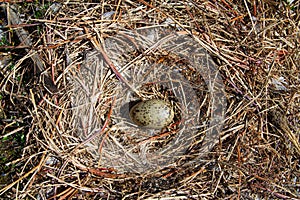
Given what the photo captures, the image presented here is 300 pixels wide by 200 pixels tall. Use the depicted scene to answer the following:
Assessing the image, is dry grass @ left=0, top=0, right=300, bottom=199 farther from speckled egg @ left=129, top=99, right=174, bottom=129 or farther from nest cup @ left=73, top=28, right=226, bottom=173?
speckled egg @ left=129, top=99, right=174, bottom=129

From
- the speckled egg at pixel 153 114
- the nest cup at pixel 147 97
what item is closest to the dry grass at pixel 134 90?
the nest cup at pixel 147 97

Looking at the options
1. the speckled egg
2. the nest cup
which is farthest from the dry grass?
the speckled egg

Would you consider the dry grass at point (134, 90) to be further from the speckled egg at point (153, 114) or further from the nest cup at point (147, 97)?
the speckled egg at point (153, 114)

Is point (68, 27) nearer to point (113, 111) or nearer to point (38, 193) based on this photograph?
point (113, 111)

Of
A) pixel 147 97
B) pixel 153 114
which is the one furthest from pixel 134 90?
pixel 153 114
